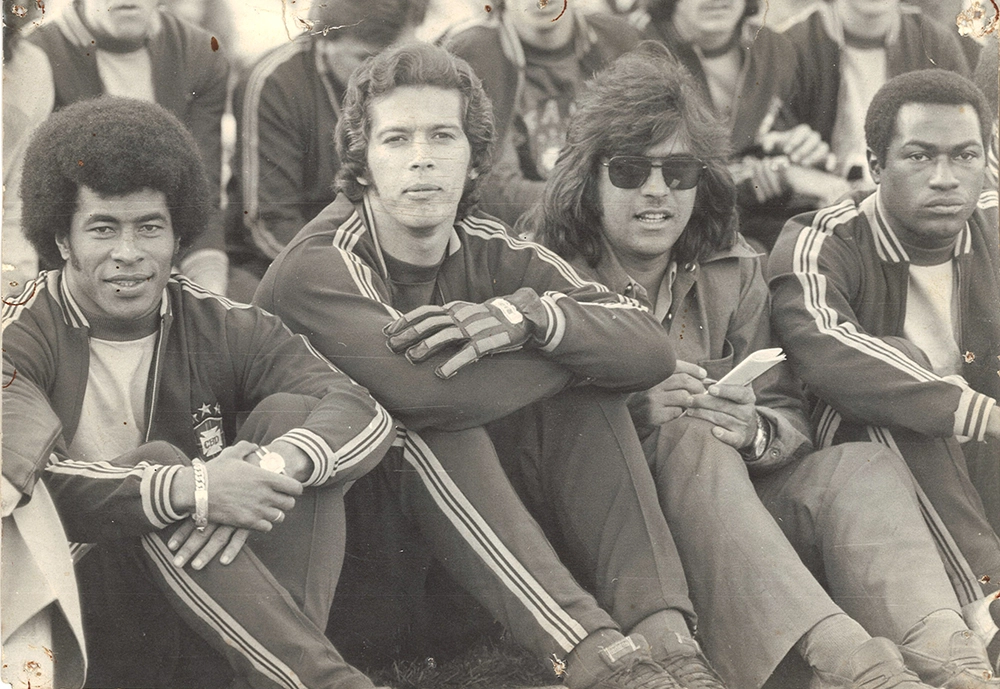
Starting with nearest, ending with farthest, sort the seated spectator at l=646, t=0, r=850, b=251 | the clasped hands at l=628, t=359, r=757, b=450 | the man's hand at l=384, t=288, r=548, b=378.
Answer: the man's hand at l=384, t=288, r=548, b=378 < the clasped hands at l=628, t=359, r=757, b=450 < the seated spectator at l=646, t=0, r=850, b=251

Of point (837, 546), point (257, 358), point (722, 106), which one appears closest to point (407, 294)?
point (257, 358)

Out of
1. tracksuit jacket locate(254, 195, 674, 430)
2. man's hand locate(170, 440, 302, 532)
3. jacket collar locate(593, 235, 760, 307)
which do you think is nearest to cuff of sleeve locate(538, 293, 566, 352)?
tracksuit jacket locate(254, 195, 674, 430)

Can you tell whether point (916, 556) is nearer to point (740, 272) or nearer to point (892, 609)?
point (892, 609)

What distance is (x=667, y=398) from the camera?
4.10 m

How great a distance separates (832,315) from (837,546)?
2.39ft

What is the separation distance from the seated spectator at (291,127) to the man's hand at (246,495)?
0.66 metres

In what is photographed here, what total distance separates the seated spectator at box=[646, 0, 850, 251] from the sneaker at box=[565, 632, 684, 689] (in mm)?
1371

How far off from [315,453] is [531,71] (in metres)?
1.38

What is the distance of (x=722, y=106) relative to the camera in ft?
13.8

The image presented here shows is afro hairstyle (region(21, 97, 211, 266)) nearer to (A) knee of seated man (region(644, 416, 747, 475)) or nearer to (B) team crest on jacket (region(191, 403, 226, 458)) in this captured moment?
(B) team crest on jacket (region(191, 403, 226, 458))

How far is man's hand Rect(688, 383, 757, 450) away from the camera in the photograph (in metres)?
4.10

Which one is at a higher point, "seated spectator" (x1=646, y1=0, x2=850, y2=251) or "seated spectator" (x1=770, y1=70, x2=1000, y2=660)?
"seated spectator" (x1=646, y1=0, x2=850, y2=251)

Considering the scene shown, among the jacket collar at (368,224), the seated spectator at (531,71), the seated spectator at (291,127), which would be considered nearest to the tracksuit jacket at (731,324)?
the seated spectator at (531,71)

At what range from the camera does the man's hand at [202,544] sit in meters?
3.78
